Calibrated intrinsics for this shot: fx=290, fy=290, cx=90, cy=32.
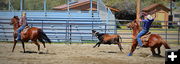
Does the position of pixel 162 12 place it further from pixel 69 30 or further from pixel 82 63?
pixel 82 63

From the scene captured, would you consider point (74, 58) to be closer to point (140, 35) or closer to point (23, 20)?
point (140, 35)

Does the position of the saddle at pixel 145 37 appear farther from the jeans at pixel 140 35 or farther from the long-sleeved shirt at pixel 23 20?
the long-sleeved shirt at pixel 23 20

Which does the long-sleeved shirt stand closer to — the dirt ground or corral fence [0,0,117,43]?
the dirt ground

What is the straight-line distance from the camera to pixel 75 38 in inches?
694

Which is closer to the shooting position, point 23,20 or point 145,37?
point 145,37

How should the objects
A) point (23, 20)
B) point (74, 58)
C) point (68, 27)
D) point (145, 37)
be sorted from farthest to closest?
point (68, 27) → point (23, 20) → point (145, 37) → point (74, 58)

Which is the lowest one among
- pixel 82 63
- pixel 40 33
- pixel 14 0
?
pixel 82 63

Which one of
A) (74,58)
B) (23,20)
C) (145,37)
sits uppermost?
(23,20)

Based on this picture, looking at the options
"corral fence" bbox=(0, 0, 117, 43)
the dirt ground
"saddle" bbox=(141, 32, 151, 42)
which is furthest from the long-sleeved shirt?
"saddle" bbox=(141, 32, 151, 42)

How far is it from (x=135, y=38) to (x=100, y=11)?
1160 centimetres

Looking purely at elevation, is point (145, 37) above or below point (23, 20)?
below

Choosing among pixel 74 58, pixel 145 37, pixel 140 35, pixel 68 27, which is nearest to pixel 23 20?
pixel 74 58

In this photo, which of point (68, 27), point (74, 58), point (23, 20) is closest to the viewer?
point (74, 58)

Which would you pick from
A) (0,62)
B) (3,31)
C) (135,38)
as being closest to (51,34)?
(3,31)
